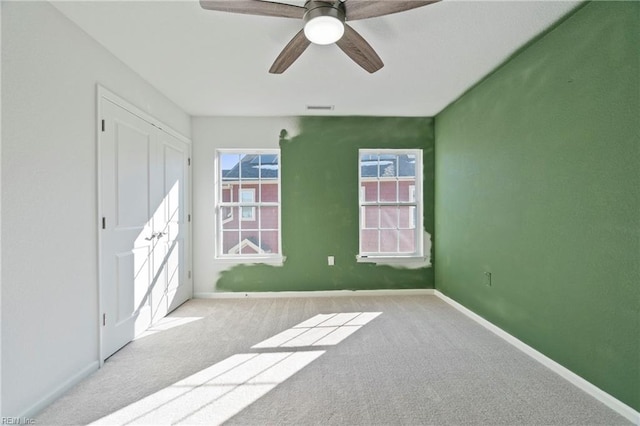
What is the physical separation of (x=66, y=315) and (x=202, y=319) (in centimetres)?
141

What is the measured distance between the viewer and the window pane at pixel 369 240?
13.7 feet

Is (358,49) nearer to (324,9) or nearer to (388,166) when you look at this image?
(324,9)

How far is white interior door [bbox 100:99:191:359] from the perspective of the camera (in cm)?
234

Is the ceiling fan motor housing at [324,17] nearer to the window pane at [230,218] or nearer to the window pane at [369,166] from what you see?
the window pane at [369,166]

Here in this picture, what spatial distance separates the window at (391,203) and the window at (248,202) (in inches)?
50.6

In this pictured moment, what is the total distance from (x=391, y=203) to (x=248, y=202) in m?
2.07

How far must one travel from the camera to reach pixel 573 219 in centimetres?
193

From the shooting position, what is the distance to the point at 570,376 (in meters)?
1.96

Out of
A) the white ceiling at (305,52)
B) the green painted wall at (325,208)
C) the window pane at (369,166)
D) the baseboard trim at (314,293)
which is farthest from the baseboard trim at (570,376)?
the white ceiling at (305,52)

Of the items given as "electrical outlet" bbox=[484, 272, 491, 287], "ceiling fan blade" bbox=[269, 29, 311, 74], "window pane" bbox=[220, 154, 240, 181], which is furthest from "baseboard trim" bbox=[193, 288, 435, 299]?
"ceiling fan blade" bbox=[269, 29, 311, 74]

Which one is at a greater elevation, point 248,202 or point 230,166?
point 230,166

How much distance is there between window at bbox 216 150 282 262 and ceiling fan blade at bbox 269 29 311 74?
1993 mm

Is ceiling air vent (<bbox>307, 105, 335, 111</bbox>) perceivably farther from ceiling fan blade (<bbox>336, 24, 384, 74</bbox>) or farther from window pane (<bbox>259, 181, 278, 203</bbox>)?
ceiling fan blade (<bbox>336, 24, 384, 74</bbox>)

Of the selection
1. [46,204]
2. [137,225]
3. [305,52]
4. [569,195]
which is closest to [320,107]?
[305,52]
